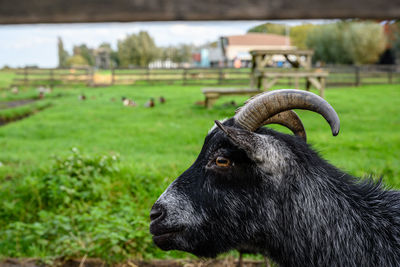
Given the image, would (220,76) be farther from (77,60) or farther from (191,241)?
(191,241)

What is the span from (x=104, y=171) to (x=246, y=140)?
3493 mm

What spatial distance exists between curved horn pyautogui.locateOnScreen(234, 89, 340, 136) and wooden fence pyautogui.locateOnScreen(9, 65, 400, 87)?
2355 centimetres

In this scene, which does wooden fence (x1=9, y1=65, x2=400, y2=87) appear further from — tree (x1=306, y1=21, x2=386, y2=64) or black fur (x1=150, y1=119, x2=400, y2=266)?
black fur (x1=150, y1=119, x2=400, y2=266)

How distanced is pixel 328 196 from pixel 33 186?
386 centimetres

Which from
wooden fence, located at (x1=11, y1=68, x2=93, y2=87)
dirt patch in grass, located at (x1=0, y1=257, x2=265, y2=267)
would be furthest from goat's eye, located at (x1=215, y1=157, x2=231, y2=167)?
wooden fence, located at (x1=11, y1=68, x2=93, y2=87)

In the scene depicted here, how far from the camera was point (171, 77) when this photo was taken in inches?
1131

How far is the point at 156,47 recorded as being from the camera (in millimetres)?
36125

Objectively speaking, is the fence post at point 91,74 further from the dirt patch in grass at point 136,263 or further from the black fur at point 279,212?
the black fur at point 279,212

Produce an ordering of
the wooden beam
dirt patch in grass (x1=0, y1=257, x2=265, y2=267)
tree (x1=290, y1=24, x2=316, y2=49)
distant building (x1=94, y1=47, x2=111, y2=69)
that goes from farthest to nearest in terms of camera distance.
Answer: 1. distant building (x1=94, y1=47, x2=111, y2=69)
2. tree (x1=290, y1=24, x2=316, y2=49)
3. dirt patch in grass (x1=0, y1=257, x2=265, y2=267)
4. the wooden beam

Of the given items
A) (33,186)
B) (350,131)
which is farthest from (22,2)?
(350,131)

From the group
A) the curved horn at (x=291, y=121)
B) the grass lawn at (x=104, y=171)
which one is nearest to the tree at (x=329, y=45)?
the grass lawn at (x=104, y=171)

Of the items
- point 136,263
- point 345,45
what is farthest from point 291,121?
point 345,45

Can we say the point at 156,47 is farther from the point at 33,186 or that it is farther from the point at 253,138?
the point at 253,138

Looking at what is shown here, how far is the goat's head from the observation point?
2090mm
